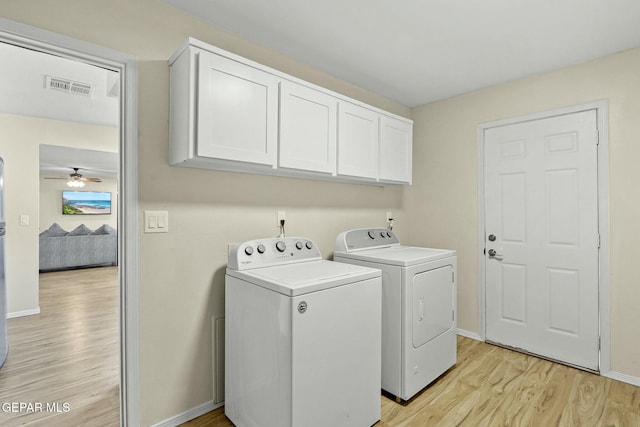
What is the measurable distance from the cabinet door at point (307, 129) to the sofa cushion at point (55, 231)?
25.4ft

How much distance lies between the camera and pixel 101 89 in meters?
3.05

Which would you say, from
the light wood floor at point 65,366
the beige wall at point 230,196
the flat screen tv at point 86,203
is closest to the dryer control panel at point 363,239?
the beige wall at point 230,196

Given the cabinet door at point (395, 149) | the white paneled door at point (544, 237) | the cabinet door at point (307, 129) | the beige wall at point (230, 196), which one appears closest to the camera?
the beige wall at point (230, 196)

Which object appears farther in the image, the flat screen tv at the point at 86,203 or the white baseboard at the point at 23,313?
the flat screen tv at the point at 86,203

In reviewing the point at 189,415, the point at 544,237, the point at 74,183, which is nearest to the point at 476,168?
the point at 544,237

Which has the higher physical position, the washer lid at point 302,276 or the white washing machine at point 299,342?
the washer lid at point 302,276

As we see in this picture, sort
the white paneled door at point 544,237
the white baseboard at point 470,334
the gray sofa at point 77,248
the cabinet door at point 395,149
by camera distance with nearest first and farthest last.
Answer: the white paneled door at point 544,237, the cabinet door at point 395,149, the white baseboard at point 470,334, the gray sofa at point 77,248

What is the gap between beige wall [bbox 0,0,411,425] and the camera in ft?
5.38

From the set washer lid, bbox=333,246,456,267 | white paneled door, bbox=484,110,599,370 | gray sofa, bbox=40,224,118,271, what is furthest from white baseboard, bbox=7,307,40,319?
white paneled door, bbox=484,110,599,370

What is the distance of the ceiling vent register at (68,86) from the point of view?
9.27 feet

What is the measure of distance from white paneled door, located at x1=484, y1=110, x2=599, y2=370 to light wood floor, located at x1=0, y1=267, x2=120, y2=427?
310cm

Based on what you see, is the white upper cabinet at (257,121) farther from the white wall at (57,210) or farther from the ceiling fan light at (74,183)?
the ceiling fan light at (74,183)

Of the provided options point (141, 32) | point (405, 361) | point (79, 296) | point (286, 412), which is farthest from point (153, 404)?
point (79, 296)

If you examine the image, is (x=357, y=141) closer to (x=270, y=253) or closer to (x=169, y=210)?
(x=270, y=253)
